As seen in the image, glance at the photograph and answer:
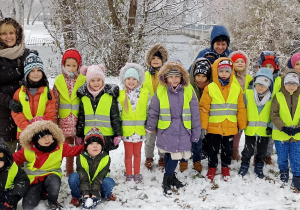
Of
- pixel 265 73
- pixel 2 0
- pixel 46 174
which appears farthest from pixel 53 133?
pixel 2 0

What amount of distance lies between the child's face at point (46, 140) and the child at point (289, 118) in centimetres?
329

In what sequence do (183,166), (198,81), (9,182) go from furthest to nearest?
(183,166), (198,81), (9,182)

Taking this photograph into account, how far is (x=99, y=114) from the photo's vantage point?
414 cm

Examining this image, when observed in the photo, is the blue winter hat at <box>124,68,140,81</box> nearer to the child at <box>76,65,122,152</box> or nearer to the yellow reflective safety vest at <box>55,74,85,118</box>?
the child at <box>76,65,122,152</box>

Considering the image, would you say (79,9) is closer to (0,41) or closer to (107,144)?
(0,41)

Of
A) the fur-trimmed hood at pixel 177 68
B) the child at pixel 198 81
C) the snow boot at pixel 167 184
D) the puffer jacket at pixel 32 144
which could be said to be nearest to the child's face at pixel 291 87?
the child at pixel 198 81

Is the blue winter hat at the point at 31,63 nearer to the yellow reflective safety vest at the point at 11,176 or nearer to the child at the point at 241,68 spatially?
the yellow reflective safety vest at the point at 11,176

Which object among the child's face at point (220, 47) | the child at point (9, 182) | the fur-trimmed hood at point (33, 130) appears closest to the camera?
the child at point (9, 182)

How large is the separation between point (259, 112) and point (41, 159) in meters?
3.36

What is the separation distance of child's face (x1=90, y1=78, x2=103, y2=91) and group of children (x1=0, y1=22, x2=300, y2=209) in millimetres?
16

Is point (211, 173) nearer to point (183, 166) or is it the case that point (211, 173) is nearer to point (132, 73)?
point (183, 166)

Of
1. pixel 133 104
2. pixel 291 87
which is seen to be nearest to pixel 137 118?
pixel 133 104

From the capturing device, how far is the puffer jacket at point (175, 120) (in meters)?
4.12

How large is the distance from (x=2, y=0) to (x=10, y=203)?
1570 inches
